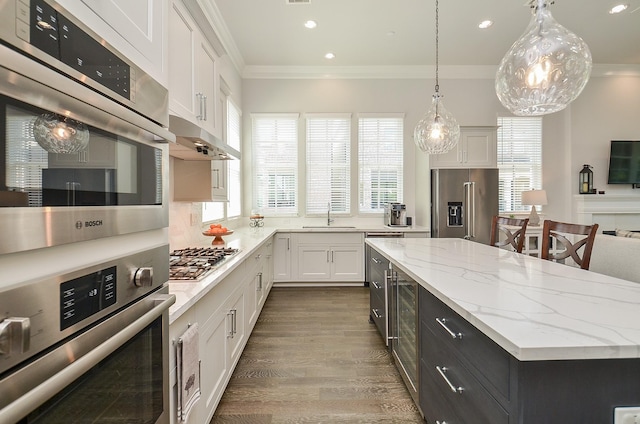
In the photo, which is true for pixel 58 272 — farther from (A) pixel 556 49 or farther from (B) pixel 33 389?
(A) pixel 556 49

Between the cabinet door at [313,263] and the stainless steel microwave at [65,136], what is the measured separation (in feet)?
12.6

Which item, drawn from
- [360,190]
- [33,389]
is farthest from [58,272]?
[360,190]

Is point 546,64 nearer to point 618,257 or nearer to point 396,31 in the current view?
point 618,257

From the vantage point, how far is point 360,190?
17.4 ft

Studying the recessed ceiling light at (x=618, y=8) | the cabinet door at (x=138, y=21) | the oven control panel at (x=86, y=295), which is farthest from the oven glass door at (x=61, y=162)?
the recessed ceiling light at (x=618, y=8)

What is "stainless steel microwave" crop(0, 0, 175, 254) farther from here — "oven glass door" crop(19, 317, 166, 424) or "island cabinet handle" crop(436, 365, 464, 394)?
Result: "island cabinet handle" crop(436, 365, 464, 394)

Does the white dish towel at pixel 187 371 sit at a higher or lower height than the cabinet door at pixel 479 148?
lower

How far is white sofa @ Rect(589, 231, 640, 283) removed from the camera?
78.9 inches

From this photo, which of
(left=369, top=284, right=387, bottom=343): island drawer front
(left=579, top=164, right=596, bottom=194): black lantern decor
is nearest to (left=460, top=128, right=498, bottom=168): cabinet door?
(left=579, top=164, right=596, bottom=194): black lantern decor

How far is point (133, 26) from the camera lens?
2.89ft

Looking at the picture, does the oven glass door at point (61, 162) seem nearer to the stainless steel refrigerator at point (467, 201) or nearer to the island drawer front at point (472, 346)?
the island drawer front at point (472, 346)

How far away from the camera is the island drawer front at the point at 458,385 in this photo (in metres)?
0.99

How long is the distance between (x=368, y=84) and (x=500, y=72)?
3539 millimetres

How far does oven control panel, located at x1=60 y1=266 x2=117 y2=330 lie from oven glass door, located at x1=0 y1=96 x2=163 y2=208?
0.16 meters
